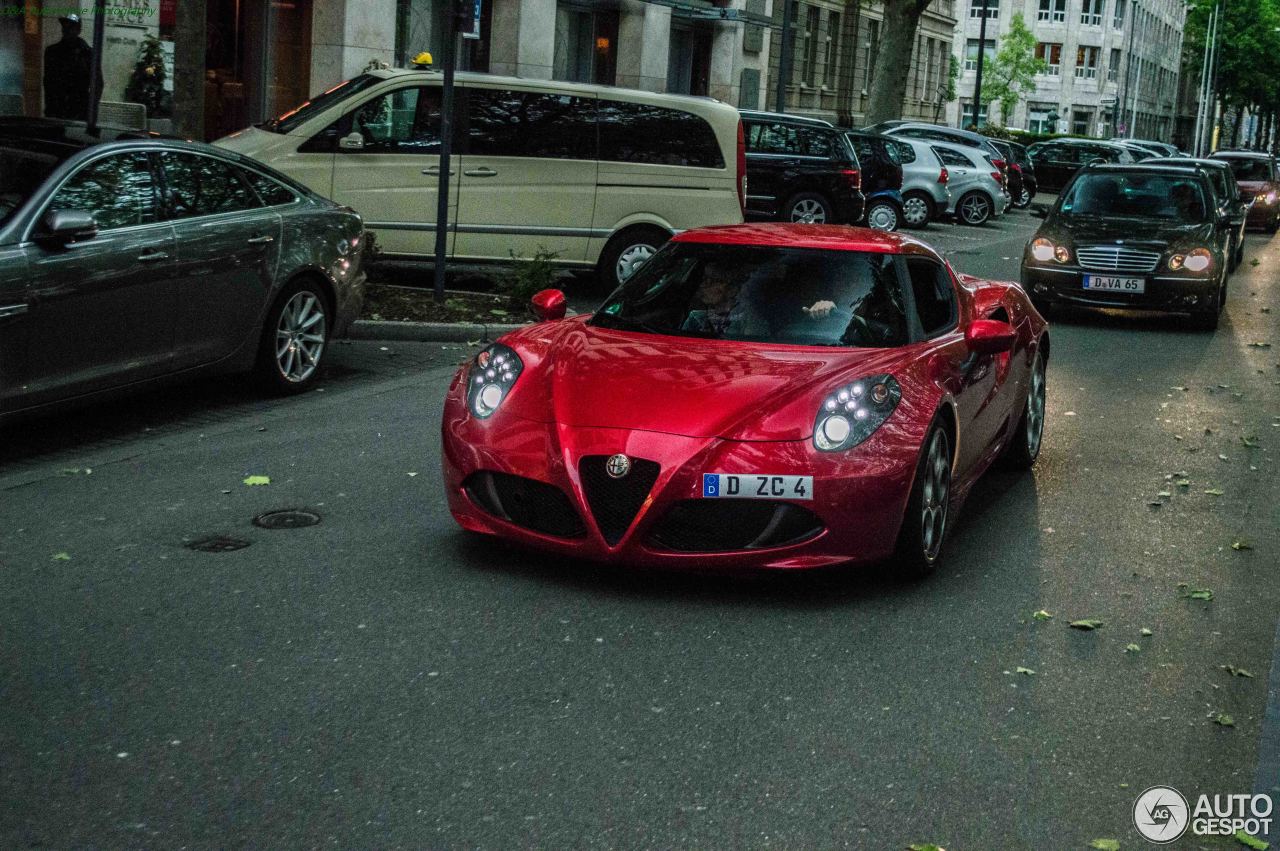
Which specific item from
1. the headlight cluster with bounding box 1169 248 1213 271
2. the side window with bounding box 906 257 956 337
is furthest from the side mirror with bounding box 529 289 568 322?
the headlight cluster with bounding box 1169 248 1213 271

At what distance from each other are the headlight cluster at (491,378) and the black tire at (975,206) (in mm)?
28330

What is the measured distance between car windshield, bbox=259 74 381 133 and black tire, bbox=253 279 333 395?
15.9 ft

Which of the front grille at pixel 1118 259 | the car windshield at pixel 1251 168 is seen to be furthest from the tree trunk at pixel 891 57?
the front grille at pixel 1118 259

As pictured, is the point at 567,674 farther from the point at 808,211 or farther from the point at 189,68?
the point at 808,211

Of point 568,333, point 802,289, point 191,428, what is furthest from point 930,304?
point 191,428

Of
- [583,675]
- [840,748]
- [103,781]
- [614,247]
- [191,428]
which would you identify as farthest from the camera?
[614,247]

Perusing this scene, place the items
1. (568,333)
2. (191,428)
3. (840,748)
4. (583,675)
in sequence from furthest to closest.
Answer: (191,428) → (568,333) → (583,675) → (840,748)

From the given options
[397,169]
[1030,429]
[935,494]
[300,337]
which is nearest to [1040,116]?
[397,169]

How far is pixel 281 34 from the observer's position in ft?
88.9

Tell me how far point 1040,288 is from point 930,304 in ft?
32.3

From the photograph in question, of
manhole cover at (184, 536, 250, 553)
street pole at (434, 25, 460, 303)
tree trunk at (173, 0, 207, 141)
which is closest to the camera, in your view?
manhole cover at (184, 536, 250, 553)

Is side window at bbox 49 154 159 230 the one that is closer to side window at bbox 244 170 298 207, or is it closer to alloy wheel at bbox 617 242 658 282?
side window at bbox 244 170 298 207

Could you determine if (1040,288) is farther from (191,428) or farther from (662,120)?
(191,428)

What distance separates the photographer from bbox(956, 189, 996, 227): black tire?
33.9m
